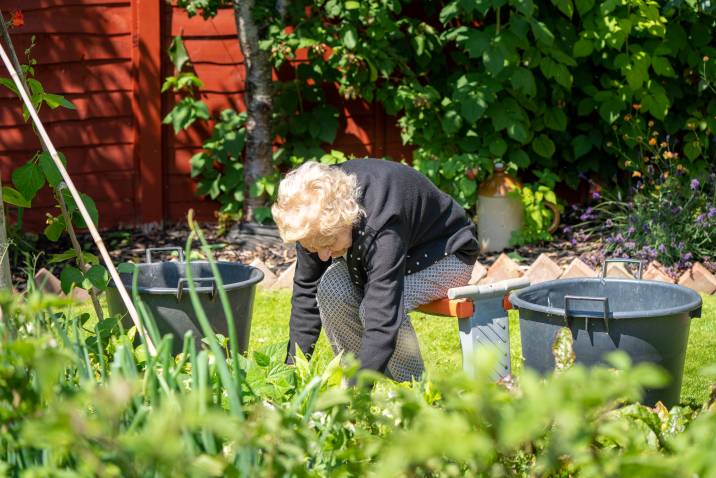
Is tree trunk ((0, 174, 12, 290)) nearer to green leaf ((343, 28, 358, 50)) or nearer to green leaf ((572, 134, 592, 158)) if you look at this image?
green leaf ((343, 28, 358, 50))

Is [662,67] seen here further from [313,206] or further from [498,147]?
[313,206]

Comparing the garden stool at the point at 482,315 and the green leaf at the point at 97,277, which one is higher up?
the green leaf at the point at 97,277

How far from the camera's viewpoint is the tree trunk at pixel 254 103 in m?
5.72

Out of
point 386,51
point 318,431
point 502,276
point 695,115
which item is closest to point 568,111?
point 695,115

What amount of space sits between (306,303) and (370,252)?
0.44 metres

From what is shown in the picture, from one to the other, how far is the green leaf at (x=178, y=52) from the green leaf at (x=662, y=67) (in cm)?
285

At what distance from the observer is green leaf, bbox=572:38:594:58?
563 centimetres

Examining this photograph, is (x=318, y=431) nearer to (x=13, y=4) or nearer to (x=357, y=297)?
(x=357, y=297)

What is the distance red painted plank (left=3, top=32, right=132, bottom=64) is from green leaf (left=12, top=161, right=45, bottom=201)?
3.42 m

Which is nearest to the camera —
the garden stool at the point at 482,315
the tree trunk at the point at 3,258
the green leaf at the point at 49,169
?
the tree trunk at the point at 3,258

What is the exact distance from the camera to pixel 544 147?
19.4 feet

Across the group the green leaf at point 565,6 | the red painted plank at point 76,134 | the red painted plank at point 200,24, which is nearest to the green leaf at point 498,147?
the green leaf at point 565,6

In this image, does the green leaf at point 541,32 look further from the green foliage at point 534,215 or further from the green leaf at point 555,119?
the green foliage at point 534,215

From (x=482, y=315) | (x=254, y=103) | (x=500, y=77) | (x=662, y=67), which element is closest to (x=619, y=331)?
(x=482, y=315)
